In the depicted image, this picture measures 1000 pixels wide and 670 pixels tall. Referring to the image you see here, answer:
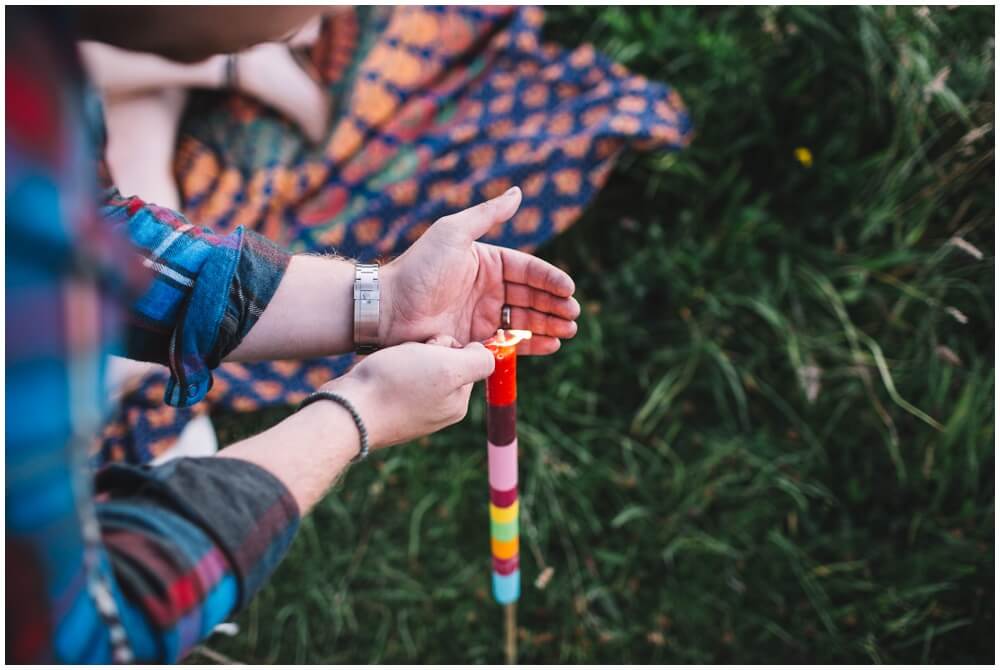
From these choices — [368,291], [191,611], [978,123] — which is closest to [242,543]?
[191,611]

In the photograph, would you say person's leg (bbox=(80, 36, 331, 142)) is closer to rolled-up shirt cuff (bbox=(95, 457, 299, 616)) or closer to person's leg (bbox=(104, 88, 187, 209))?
person's leg (bbox=(104, 88, 187, 209))

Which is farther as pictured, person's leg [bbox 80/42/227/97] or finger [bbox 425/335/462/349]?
person's leg [bbox 80/42/227/97]

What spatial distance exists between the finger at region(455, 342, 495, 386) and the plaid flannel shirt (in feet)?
0.94

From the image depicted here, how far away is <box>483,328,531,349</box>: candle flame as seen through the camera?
107 centimetres

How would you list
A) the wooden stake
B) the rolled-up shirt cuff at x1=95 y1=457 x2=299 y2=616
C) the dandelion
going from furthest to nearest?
the dandelion
the wooden stake
the rolled-up shirt cuff at x1=95 y1=457 x2=299 y2=616

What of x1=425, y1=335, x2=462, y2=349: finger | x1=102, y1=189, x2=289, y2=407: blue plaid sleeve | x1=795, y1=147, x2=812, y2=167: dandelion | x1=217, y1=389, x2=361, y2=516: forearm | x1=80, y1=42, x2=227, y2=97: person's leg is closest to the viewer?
x1=217, y1=389, x2=361, y2=516: forearm

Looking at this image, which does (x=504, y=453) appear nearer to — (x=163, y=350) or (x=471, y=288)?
(x=471, y=288)

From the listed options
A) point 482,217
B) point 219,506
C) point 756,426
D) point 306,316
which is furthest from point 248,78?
point 756,426

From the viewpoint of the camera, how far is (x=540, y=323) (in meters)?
1.21

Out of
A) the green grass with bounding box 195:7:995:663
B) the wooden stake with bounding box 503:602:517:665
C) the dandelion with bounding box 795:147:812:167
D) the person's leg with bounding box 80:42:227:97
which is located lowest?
the wooden stake with bounding box 503:602:517:665

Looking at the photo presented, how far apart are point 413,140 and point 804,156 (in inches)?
37.0

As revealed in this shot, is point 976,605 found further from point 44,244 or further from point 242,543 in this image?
point 44,244

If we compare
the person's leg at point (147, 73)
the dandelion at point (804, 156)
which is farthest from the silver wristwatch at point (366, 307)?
the dandelion at point (804, 156)

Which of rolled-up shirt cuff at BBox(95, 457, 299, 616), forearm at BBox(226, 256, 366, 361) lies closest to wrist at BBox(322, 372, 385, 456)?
rolled-up shirt cuff at BBox(95, 457, 299, 616)
